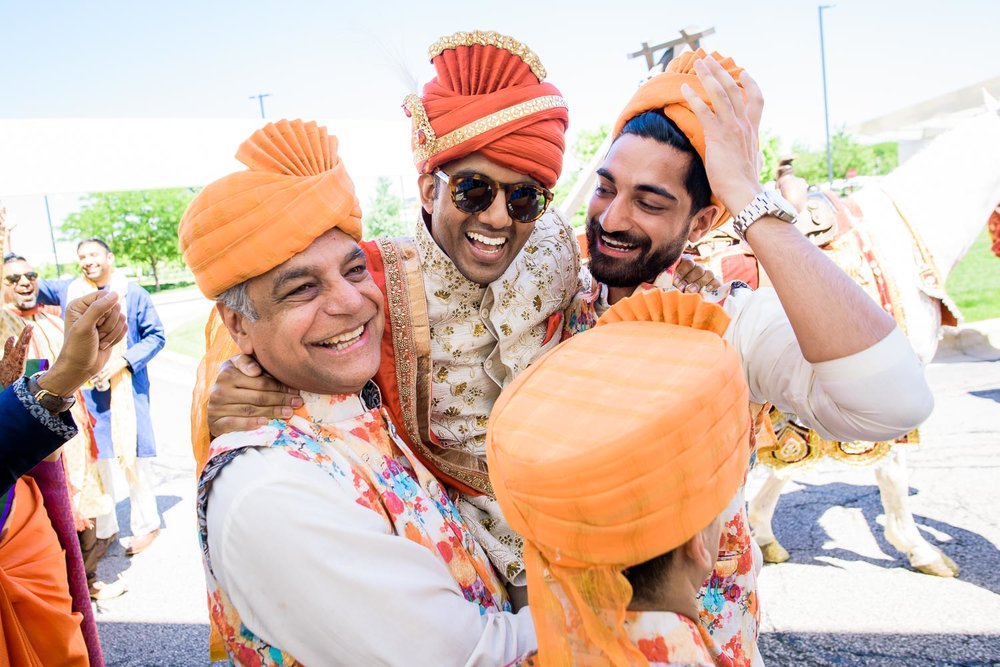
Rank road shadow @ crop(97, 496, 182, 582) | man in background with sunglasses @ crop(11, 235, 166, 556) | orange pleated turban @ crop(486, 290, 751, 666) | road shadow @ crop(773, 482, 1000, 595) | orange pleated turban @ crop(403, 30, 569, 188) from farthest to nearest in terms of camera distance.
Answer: man in background with sunglasses @ crop(11, 235, 166, 556), road shadow @ crop(97, 496, 182, 582), road shadow @ crop(773, 482, 1000, 595), orange pleated turban @ crop(403, 30, 569, 188), orange pleated turban @ crop(486, 290, 751, 666)

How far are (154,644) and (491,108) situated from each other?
3919mm

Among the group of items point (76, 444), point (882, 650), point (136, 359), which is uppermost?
point (136, 359)

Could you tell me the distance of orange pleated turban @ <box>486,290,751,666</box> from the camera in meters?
0.87

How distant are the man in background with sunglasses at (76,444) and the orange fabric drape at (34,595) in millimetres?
2198

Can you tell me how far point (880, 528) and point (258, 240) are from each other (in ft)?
15.4

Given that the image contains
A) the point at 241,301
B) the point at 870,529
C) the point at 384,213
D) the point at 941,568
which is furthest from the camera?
the point at 384,213

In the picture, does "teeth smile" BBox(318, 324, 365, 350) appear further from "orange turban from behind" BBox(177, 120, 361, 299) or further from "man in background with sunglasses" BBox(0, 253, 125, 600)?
"man in background with sunglasses" BBox(0, 253, 125, 600)

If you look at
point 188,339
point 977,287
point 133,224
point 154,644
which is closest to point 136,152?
point 188,339

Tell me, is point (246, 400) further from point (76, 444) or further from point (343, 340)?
point (76, 444)

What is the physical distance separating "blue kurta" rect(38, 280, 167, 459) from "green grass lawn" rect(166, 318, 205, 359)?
661 cm

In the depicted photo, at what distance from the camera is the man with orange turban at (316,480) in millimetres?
1139

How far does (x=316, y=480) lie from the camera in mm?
1254

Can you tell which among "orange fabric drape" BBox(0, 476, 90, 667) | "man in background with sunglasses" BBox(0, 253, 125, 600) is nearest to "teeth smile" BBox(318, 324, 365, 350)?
"orange fabric drape" BBox(0, 476, 90, 667)

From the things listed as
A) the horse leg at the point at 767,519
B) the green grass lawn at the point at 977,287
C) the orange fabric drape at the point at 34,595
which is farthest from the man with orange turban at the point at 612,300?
the green grass lawn at the point at 977,287
